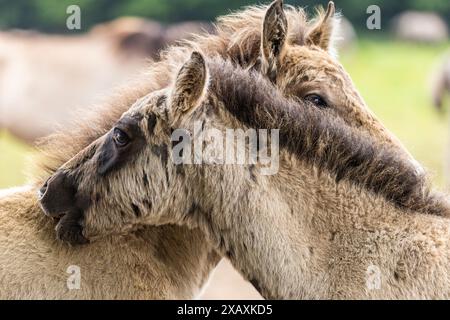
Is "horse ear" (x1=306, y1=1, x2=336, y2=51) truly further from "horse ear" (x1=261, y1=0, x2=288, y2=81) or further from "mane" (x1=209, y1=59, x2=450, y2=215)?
"mane" (x1=209, y1=59, x2=450, y2=215)

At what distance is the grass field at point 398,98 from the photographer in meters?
15.5

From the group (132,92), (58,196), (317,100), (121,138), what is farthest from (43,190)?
(317,100)

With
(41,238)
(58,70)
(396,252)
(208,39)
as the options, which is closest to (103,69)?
(58,70)

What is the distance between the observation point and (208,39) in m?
5.79

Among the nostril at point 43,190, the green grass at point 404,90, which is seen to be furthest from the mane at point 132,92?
the green grass at point 404,90

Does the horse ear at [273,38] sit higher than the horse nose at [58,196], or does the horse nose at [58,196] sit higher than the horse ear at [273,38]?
the horse ear at [273,38]

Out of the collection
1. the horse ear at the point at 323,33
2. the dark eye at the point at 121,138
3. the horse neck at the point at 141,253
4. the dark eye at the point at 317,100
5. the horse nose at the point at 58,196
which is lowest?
the horse neck at the point at 141,253

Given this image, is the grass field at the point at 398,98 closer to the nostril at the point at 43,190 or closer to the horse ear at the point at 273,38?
the horse ear at the point at 273,38

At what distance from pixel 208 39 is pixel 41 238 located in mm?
1786

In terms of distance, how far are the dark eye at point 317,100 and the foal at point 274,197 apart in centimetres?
99

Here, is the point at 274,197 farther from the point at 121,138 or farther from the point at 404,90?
the point at 404,90

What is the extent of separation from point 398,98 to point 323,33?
1633 centimetres

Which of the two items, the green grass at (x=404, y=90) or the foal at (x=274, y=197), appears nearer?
the foal at (x=274, y=197)

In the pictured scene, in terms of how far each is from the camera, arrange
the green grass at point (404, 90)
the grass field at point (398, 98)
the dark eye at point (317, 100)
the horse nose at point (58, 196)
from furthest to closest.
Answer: the green grass at point (404, 90) → the grass field at point (398, 98) → the dark eye at point (317, 100) → the horse nose at point (58, 196)
